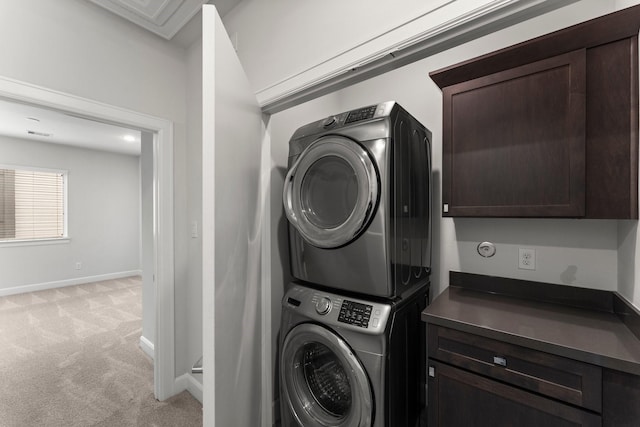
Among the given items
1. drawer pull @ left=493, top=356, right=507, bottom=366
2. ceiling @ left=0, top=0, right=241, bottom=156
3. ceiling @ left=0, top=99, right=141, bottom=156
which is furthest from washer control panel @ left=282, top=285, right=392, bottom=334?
ceiling @ left=0, top=99, right=141, bottom=156

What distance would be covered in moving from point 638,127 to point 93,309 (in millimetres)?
5928

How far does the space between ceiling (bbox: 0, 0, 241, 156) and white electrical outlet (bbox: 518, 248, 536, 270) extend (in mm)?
2315

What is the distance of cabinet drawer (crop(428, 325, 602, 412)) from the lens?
0.87 metres

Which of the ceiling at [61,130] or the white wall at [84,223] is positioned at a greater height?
the ceiling at [61,130]

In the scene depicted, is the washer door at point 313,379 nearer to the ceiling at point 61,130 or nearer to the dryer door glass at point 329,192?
the dryer door glass at point 329,192

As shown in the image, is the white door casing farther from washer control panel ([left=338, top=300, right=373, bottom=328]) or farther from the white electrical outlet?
the white electrical outlet

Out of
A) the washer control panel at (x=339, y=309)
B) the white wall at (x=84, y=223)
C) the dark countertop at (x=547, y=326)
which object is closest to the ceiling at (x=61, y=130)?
the white wall at (x=84, y=223)

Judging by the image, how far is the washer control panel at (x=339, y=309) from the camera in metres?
1.20

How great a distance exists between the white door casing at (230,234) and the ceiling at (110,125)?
1123 millimetres

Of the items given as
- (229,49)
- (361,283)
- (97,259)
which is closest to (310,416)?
(361,283)

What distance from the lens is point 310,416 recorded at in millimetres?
1427

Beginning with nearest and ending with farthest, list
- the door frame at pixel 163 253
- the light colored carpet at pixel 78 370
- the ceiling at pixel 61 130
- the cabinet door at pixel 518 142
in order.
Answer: the cabinet door at pixel 518 142 < the light colored carpet at pixel 78 370 < the door frame at pixel 163 253 < the ceiling at pixel 61 130

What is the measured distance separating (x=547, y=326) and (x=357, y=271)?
0.76m

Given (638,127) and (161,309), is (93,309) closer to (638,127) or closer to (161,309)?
(161,309)
